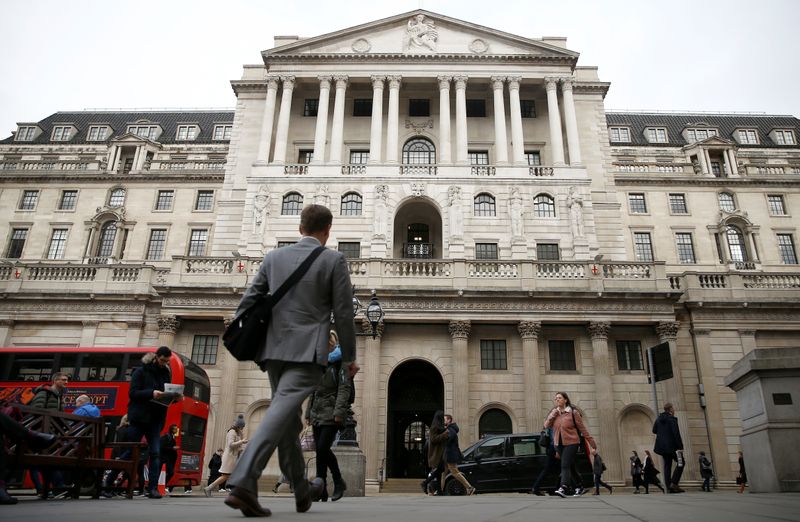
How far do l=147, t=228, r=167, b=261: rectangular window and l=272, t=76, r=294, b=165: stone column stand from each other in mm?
14595

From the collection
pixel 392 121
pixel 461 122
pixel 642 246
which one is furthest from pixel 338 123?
pixel 642 246

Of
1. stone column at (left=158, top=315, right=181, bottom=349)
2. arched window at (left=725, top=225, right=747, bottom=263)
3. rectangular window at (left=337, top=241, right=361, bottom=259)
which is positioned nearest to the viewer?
stone column at (left=158, top=315, right=181, bottom=349)

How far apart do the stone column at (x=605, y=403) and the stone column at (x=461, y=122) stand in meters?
12.7

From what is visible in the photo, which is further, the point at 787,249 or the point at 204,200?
the point at 204,200

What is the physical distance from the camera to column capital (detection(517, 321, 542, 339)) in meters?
27.6

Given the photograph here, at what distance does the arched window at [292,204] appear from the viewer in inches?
1299

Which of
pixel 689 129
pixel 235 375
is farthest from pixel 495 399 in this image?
pixel 689 129

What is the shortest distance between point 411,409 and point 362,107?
65.6 feet

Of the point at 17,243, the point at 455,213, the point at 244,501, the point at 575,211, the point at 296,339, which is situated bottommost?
the point at 244,501

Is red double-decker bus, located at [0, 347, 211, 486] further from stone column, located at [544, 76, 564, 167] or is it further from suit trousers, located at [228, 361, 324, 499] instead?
stone column, located at [544, 76, 564, 167]

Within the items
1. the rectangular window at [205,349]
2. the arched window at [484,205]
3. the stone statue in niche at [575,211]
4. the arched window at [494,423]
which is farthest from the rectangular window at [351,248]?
the stone statue in niche at [575,211]

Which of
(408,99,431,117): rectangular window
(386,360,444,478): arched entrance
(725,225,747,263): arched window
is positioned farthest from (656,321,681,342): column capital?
(725,225,747,263): arched window

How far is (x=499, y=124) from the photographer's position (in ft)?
115

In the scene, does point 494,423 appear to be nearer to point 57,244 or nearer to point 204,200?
point 204,200
